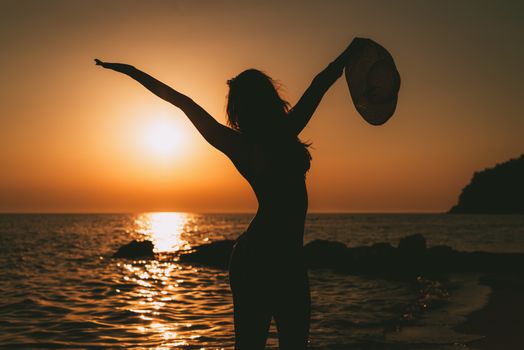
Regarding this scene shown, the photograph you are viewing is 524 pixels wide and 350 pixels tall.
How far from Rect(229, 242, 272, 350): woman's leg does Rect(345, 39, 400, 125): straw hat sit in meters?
1.51

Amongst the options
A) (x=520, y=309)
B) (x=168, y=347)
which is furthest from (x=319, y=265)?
(x=168, y=347)

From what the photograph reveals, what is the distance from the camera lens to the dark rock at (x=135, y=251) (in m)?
34.9

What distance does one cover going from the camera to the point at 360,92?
144 inches

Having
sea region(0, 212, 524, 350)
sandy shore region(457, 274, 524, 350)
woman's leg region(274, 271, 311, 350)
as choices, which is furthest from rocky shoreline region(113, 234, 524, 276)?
woman's leg region(274, 271, 311, 350)

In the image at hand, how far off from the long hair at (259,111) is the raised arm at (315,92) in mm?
76

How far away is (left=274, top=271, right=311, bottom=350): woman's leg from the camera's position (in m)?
2.68

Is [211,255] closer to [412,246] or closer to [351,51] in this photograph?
[412,246]

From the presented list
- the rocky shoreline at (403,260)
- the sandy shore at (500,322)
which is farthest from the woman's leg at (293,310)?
the rocky shoreline at (403,260)

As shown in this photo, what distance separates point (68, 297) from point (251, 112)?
14.5 meters

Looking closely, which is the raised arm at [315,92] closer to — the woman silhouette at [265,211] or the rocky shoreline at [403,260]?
the woman silhouette at [265,211]

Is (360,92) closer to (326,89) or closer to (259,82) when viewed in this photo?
(326,89)

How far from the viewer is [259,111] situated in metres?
2.80

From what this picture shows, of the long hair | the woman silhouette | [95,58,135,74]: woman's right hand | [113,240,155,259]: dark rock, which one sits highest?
[95,58,135,74]: woman's right hand

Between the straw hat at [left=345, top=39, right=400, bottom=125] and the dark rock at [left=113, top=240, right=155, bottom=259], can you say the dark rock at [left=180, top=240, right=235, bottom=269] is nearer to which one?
the dark rock at [left=113, top=240, right=155, bottom=259]
